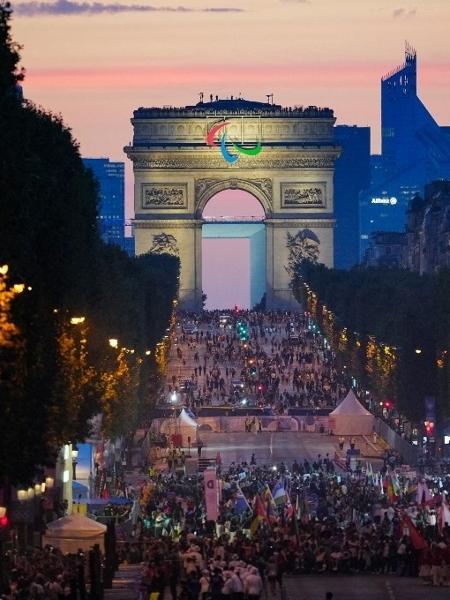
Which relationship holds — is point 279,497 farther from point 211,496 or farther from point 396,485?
point 396,485

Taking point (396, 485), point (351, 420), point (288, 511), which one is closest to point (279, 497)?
point (288, 511)

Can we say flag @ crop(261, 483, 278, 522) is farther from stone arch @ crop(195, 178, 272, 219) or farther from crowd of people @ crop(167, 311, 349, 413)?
stone arch @ crop(195, 178, 272, 219)

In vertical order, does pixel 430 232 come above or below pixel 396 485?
above

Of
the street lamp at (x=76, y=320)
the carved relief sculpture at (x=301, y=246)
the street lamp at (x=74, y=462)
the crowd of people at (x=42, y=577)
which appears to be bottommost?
the crowd of people at (x=42, y=577)

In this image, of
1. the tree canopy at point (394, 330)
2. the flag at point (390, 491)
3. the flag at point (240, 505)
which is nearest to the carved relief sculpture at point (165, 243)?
the tree canopy at point (394, 330)

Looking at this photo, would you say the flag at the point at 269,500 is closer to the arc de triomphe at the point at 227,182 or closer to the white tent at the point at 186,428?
the white tent at the point at 186,428

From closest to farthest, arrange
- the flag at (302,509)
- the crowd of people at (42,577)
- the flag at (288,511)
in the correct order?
1. the crowd of people at (42,577)
2. the flag at (288,511)
3. the flag at (302,509)

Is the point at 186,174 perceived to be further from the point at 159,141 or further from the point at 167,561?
the point at 167,561
